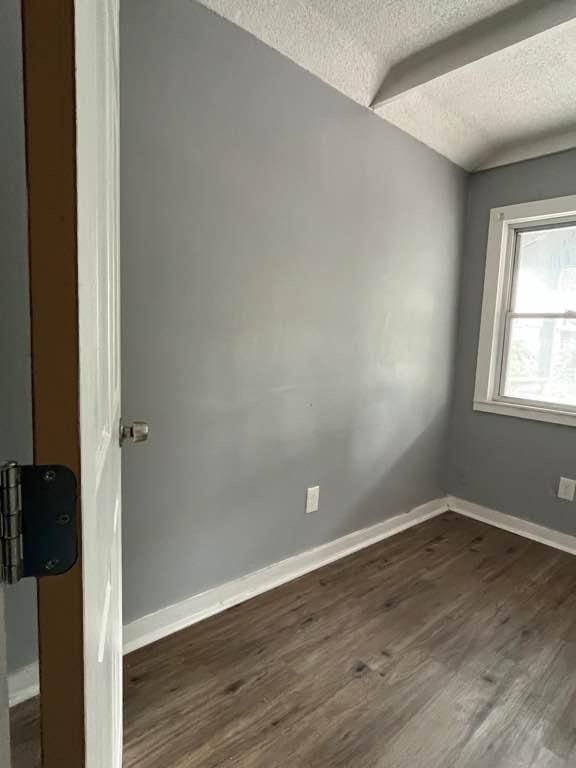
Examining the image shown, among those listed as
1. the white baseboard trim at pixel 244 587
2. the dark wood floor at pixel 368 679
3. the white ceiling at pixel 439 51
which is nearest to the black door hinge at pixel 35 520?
the dark wood floor at pixel 368 679

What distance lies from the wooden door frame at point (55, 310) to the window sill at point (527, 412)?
2.68 meters

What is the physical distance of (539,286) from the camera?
Answer: 257cm

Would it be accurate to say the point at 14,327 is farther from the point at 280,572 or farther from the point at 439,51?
the point at 439,51

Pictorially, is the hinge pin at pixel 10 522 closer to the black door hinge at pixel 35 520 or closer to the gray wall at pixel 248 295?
the black door hinge at pixel 35 520

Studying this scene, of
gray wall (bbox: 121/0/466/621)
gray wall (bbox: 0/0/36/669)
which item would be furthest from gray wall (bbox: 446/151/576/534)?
gray wall (bbox: 0/0/36/669)

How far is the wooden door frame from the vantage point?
0.29 m

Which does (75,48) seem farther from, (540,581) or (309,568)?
(540,581)

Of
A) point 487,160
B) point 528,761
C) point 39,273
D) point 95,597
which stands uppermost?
point 487,160

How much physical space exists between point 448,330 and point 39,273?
276 centimetres

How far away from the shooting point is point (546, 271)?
2.54 m

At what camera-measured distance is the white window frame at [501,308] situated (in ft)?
8.00

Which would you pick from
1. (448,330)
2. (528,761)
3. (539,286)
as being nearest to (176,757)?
(528,761)

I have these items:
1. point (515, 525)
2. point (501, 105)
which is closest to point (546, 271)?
point (501, 105)

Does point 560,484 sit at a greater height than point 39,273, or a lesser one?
lesser
